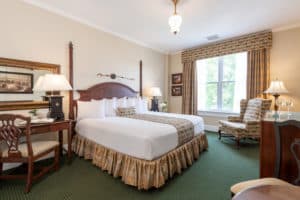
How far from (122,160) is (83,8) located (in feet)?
9.08

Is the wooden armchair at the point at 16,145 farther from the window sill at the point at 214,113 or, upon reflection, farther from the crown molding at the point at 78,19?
the window sill at the point at 214,113

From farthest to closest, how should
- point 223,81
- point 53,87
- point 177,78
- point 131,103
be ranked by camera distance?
1. point 177,78
2. point 223,81
3. point 131,103
4. point 53,87

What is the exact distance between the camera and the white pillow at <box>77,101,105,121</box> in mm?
3316

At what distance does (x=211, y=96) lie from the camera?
17.3 ft

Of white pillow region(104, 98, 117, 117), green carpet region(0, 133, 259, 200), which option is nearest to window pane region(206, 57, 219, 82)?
green carpet region(0, 133, 259, 200)

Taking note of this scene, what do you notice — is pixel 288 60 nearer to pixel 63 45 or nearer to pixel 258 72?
pixel 258 72

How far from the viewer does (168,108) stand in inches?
242

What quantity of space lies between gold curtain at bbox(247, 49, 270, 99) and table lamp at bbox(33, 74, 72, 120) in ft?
13.9

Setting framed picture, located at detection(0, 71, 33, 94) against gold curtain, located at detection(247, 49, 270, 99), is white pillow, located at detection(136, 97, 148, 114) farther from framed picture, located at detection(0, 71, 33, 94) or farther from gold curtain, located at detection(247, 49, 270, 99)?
gold curtain, located at detection(247, 49, 270, 99)

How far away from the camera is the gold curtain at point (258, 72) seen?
4070 millimetres

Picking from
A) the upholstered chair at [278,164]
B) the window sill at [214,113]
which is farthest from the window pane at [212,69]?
the upholstered chair at [278,164]

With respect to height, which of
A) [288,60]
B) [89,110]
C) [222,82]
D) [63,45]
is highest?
[63,45]

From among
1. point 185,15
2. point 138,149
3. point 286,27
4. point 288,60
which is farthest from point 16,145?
point 286,27

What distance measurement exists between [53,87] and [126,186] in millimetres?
1886
